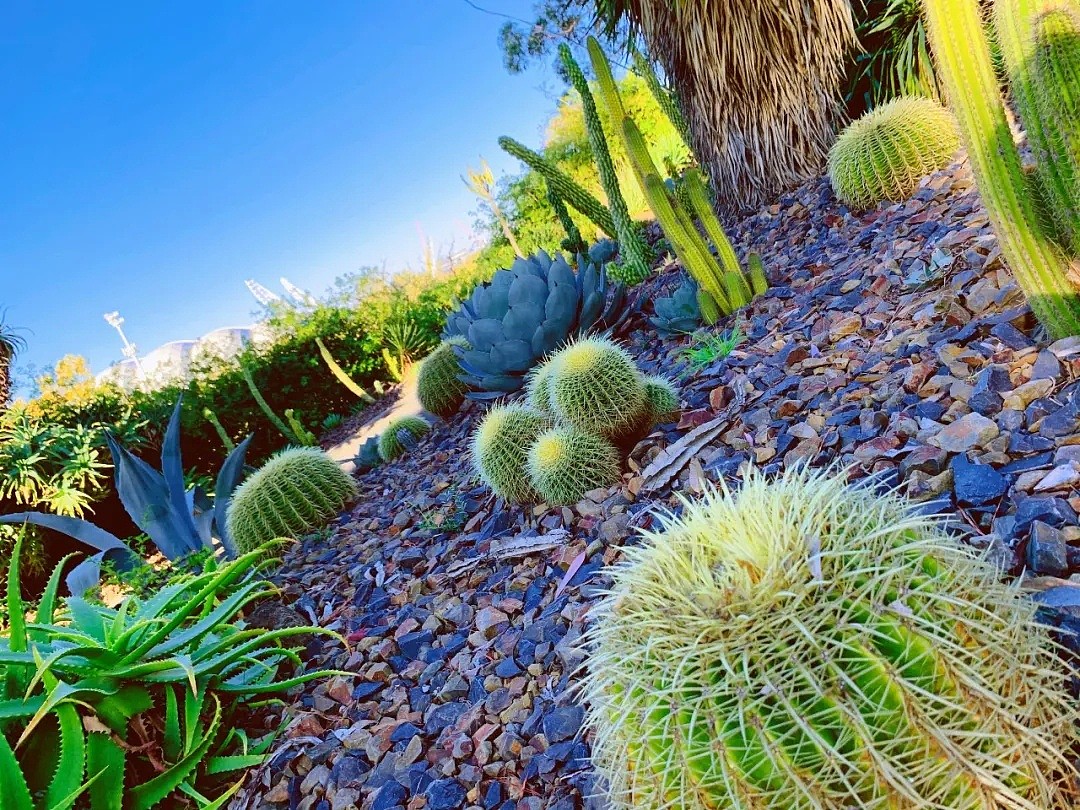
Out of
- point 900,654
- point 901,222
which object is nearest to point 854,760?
point 900,654

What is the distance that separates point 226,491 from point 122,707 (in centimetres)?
249

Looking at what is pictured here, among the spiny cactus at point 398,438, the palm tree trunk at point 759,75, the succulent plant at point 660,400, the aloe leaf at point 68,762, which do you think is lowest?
the succulent plant at point 660,400

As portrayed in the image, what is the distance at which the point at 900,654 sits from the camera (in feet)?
3.01

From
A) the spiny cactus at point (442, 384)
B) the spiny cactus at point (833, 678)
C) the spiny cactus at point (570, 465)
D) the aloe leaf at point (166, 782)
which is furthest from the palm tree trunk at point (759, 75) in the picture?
→ the aloe leaf at point (166, 782)

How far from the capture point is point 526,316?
406 cm

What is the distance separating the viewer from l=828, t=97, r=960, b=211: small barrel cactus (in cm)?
384

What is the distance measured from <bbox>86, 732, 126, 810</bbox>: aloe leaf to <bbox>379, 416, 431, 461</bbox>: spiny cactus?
11.0 feet

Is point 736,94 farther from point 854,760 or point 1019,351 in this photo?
point 854,760

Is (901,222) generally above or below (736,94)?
below

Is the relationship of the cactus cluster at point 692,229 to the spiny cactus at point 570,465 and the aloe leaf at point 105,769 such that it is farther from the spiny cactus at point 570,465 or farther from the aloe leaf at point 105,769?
the aloe leaf at point 105,769

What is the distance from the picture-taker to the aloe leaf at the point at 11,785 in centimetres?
154

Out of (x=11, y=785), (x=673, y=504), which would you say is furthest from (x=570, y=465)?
(x=11, y=785)

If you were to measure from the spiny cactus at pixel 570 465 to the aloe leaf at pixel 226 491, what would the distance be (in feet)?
7.13

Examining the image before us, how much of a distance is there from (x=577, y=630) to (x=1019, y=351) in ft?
5.49
